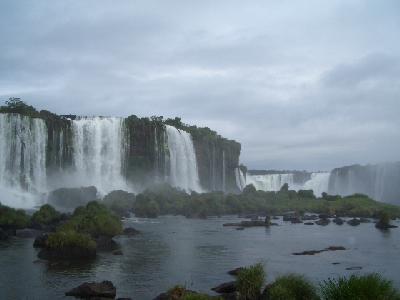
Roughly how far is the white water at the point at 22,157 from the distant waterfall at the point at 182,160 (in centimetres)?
2541

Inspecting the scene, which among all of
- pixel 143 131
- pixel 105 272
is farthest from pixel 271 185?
pixel 105 272

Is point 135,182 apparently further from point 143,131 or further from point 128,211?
point 128,211

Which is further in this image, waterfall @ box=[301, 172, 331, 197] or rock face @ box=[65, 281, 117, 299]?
waterfall @ box=[301, 172, 331, 197]

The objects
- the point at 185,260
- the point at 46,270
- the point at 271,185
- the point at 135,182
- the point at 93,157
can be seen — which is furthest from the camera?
the point at 271,185

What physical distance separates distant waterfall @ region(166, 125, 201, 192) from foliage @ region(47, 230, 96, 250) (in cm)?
5572

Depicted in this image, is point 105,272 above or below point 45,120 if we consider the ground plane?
below

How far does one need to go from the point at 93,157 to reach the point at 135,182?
10144 millimetres

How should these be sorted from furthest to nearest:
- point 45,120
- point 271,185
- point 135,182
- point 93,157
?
point 271,185
point 135,182
point 93,157
point 45,120

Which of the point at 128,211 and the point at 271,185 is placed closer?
the point at 128,211

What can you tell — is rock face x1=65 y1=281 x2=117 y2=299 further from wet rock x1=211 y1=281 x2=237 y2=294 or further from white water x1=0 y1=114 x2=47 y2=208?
white water x1=0 y1=114 x2=47 y2=208

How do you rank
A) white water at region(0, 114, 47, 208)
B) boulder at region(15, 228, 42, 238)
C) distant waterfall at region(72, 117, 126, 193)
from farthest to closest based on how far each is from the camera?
distant waterfall at region(72, 117, 126, 193)
white water at region(0, 114, 47, 208)
boulder at region(15, 228, 42, 238)

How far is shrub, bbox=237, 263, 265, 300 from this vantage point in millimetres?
16672

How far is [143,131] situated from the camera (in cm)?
8038

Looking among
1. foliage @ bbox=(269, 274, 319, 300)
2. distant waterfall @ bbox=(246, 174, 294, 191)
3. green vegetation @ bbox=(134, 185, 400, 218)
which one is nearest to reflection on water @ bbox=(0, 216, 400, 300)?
foliage @ bbox=(269, 274, 319, 300)
